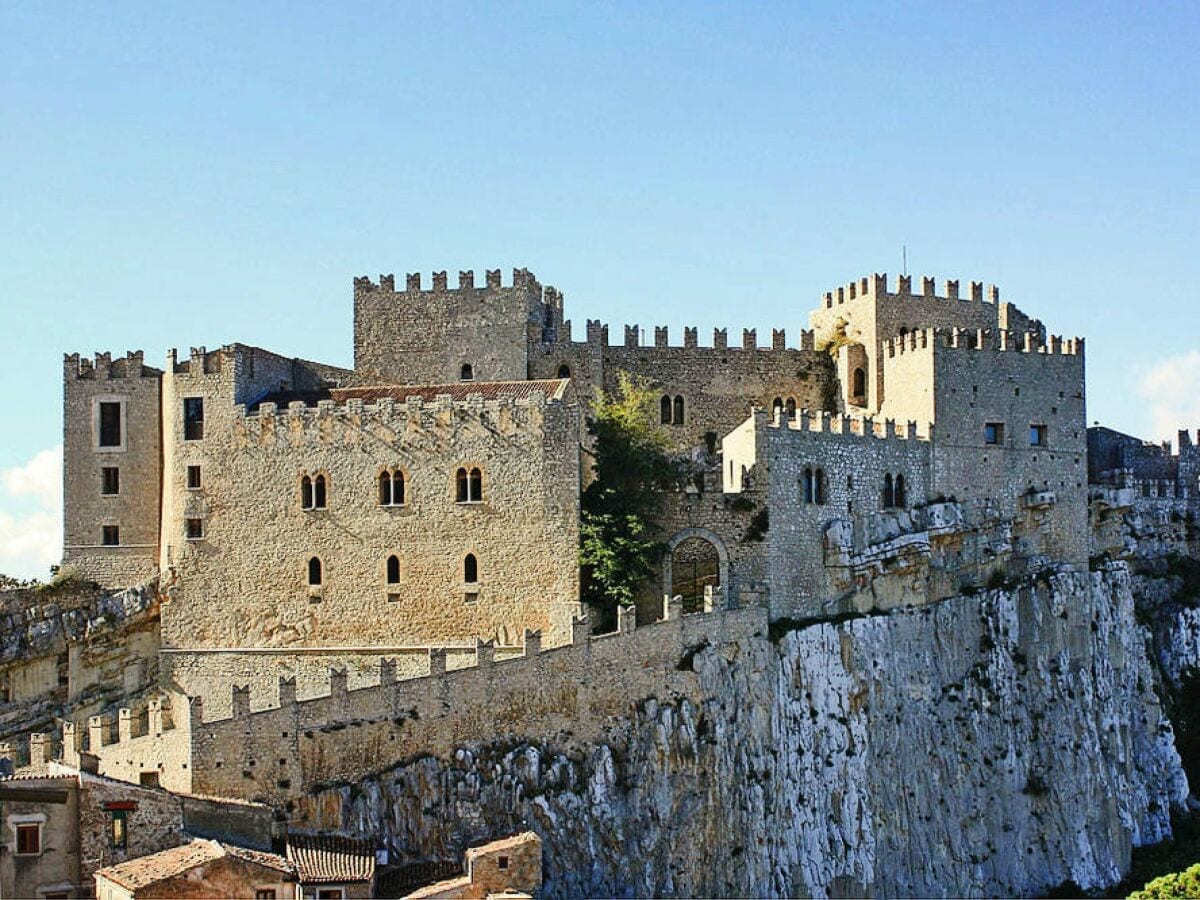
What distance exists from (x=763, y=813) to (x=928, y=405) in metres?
16.0

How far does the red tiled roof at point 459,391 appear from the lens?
58.8 meters

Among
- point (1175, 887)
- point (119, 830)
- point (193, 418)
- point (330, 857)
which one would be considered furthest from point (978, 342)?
point (119, 830)

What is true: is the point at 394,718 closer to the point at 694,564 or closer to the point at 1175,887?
the point at 694,564

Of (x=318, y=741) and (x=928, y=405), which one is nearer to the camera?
(x=318, y=741)

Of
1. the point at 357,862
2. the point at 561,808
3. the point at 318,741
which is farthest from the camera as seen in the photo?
the point at 561,808

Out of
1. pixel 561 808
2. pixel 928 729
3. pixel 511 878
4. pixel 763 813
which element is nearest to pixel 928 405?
pixel 928 729

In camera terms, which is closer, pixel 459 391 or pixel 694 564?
pixel 459 391

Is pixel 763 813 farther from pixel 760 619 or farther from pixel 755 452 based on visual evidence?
pixel 755 452

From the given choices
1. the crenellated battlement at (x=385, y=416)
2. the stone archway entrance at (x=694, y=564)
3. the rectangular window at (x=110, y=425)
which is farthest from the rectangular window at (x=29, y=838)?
the stone archway entrance at (x=694, y=564)

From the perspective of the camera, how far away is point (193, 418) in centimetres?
6088

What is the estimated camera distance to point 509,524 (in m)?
57.3

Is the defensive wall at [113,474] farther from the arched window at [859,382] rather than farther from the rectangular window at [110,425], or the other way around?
the arched window at [859,382]

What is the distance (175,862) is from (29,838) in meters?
3.70

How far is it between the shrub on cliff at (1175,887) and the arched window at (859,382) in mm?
22699
